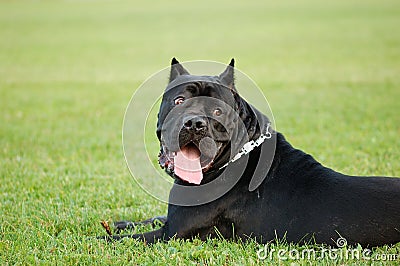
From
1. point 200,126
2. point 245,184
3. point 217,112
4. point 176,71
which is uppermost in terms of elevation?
→ point 176,71

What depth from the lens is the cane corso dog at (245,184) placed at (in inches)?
174

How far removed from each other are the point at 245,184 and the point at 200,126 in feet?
2.33

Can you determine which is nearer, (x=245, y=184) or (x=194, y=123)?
(x=194, y=123)

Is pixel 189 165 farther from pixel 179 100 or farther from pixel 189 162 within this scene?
pixel 179 100

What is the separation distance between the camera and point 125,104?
1412 centimetres

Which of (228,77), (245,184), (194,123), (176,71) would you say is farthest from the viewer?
(176,71)

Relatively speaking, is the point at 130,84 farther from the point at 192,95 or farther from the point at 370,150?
A: the point at 192,95

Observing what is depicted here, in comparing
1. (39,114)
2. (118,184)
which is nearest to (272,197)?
(118,184)

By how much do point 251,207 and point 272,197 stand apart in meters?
0.20

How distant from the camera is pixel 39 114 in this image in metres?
12.6

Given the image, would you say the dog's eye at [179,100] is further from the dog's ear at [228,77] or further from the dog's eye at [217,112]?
the dog's ear at [228,77]

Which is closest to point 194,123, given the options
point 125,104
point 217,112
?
point 217,112

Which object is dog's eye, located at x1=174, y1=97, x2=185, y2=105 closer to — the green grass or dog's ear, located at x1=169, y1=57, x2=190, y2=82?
dog's ear, located at x1=169, y1=57, x2=190, y2=82

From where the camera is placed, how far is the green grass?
5062 millimetres
